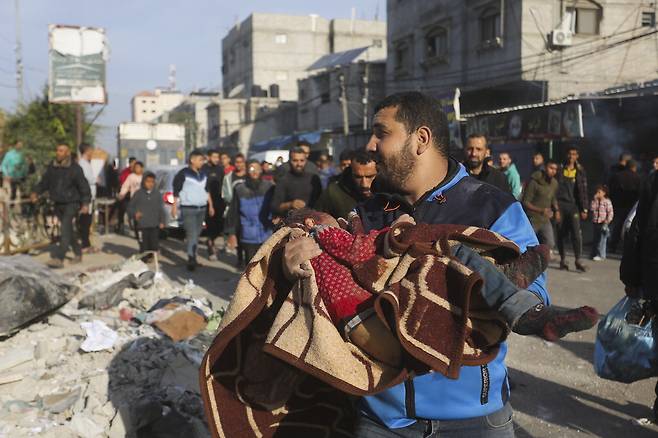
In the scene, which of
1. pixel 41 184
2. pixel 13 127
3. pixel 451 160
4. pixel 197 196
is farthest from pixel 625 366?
pixel 13 127

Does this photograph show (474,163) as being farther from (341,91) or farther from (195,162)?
(341,91)

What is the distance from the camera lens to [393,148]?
2.22 meters

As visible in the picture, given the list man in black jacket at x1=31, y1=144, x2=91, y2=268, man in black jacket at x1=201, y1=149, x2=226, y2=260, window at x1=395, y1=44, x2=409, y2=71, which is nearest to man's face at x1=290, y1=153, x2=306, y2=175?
man in black jacket at x1=201, y1=149, x2=226, y2=260

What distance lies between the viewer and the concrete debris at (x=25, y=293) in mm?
5695

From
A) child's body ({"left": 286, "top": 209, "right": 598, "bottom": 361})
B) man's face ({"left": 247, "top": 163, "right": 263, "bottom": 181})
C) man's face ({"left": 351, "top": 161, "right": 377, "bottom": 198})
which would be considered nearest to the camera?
child's body ({"left": 286, "top": 209, "right": 598, "bottom": 361})

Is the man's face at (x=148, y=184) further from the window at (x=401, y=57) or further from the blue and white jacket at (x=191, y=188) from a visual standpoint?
the window at (x=401, y=57)

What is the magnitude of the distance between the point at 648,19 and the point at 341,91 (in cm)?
1664

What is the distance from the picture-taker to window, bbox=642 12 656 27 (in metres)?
23.8

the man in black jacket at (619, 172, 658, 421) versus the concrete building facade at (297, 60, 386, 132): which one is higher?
the concrete building facade at (297, 60, 386, 132)

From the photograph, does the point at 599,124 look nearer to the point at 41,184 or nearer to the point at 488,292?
the point at 41,184

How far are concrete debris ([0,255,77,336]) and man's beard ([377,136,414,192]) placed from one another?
15.3 feet

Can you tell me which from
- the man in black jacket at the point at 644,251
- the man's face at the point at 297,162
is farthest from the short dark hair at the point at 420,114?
the man's face at the point at 297,162

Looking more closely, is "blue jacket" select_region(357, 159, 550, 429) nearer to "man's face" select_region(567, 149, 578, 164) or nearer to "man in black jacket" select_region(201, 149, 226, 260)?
"man's face" select_region(567, 149, 578, 164)

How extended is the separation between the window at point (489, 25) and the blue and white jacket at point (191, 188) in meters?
16.4
